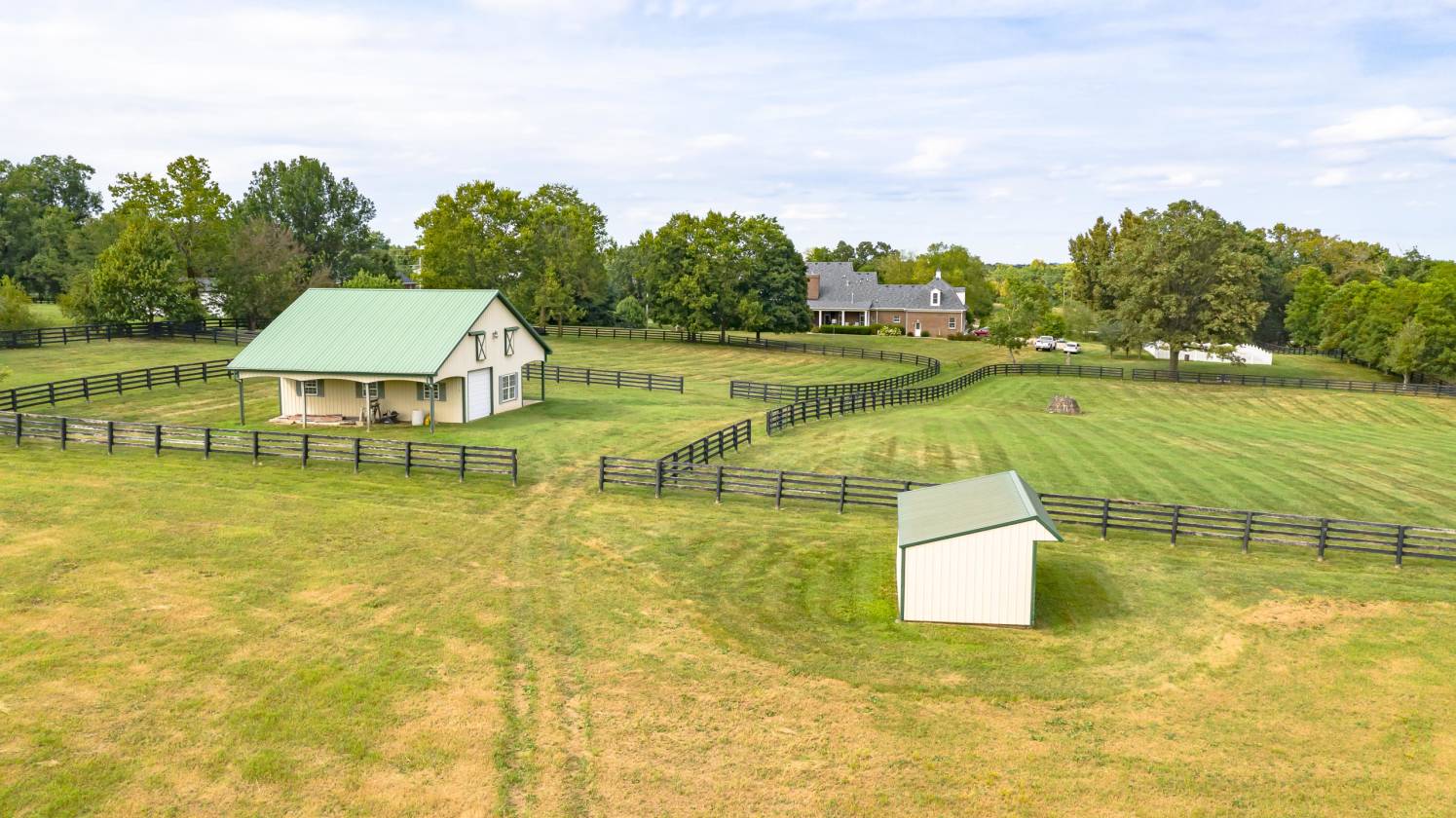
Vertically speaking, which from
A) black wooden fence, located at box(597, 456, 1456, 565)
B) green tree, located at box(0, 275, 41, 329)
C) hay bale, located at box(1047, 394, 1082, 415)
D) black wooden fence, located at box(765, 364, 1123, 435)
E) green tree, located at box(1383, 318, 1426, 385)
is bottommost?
black wooden fence, located at box(597, 456, 1456, 565)

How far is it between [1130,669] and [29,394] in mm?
43062

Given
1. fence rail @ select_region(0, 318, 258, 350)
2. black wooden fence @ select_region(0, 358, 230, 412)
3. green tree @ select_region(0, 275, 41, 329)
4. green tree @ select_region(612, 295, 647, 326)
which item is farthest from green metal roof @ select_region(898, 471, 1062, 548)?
green tree @ select_region(612, 295, 647, 326)

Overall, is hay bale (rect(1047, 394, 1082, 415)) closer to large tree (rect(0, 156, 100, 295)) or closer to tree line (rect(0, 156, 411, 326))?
tree line (rect(0, 156, 411, 326))

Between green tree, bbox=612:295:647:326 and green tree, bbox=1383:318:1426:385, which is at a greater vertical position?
green tree, bbox=612:295:647:326

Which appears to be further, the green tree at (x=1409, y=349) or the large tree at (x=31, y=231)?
the large tree at (x=31, y=231)

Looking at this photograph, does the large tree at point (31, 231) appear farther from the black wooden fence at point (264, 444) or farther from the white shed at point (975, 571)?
the white shed at point (975, 571)

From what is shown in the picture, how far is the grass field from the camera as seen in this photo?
11891 mm

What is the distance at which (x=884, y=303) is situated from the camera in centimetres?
10375

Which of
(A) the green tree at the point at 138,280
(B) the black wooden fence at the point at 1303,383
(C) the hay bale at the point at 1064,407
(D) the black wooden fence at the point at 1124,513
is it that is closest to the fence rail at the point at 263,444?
(D) the black wooden fence at the point at 1124,513

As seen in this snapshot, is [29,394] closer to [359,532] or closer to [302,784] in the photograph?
[359,532]

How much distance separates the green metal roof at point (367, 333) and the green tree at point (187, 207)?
34.5m

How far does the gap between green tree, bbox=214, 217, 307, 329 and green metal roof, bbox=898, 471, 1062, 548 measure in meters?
62.7

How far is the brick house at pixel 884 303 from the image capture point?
335 feet

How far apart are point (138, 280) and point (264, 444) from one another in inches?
1627
